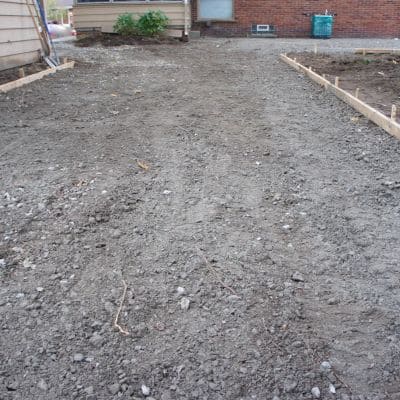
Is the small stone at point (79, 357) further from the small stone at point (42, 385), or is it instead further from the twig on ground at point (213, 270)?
the twig on ground at point (213, 270)

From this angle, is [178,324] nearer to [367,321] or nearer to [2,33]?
[367,321]

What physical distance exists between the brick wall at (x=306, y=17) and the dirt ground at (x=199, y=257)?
12438 mm

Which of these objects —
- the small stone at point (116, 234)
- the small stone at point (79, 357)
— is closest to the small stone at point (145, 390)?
the small stone at point (79, 357)

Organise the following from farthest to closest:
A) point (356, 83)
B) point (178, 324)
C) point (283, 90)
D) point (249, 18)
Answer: point (249, 18) → point (356, 83) → point (283, 90) → point (178, 324)

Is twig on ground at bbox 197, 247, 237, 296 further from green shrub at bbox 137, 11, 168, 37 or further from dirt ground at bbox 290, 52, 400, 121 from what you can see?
green shrub at bbox 137, 11, 168, 37

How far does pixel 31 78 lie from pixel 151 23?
690 cm

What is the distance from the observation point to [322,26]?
17.0 m

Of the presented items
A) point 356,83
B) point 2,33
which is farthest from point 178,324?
point 2,33

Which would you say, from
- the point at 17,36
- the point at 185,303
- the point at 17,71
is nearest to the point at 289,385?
the point at 185,303

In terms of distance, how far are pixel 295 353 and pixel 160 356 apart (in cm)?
62

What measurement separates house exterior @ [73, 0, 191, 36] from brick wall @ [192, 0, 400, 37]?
3.12 metres

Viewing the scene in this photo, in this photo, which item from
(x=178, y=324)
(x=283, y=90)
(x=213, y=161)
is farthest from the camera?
(x=283, y=90)

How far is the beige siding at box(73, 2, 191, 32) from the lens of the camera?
1397 cm

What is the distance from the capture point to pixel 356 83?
7.89 meters
